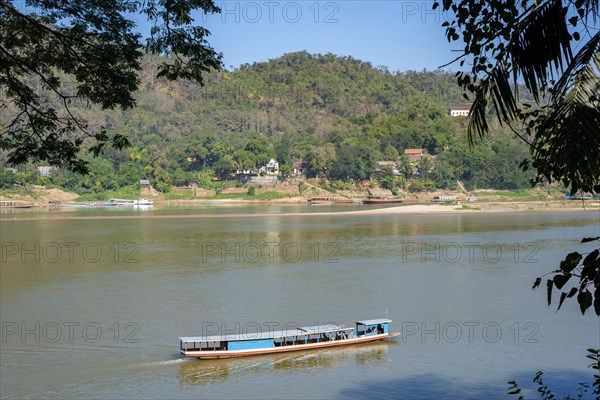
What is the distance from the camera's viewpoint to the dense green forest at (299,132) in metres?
105

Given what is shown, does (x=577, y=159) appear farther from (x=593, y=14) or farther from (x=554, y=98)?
(x=593, y=14)

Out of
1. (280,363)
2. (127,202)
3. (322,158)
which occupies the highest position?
(322,158)

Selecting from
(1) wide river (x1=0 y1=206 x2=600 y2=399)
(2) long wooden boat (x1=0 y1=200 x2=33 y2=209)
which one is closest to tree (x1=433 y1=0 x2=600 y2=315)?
(1) wide river (x1=0 y1=206 x2=600 y2=399)

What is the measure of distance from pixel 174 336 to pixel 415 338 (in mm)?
6281

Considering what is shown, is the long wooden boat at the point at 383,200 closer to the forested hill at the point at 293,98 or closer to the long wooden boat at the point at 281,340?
the forested hill at the point at 293,98

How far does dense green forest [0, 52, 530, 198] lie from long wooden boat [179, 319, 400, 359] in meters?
76.1

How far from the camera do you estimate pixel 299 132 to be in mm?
135000

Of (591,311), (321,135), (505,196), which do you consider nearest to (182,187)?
(321,135)

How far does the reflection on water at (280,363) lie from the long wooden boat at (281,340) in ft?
0.50

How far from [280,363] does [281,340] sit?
0.88 metres

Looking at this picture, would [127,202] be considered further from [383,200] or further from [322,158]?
[383,200]

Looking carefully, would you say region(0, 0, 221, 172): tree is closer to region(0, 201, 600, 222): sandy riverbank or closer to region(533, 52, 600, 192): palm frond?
region(533, 52, 600, 192): palm frond

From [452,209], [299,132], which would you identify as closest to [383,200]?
[452,209]

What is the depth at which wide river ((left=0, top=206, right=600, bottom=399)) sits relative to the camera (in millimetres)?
15453
